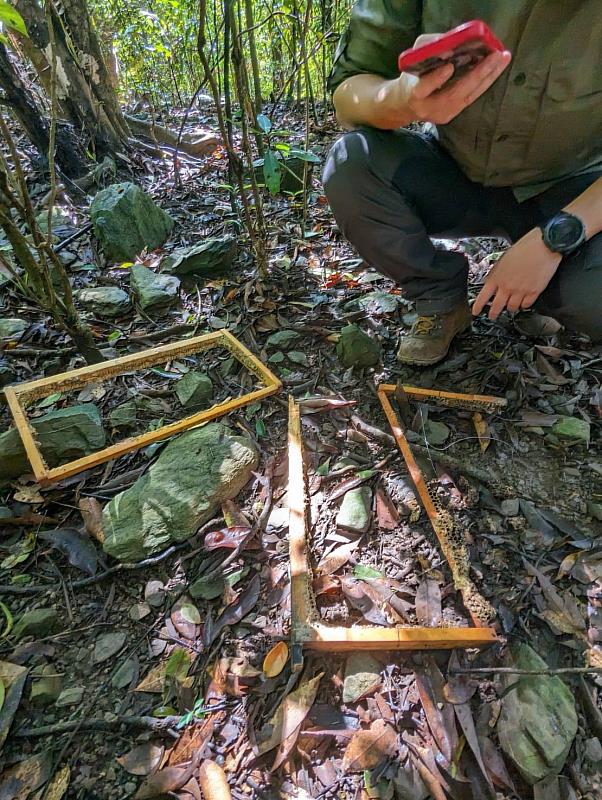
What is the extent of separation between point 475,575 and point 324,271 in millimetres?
1764

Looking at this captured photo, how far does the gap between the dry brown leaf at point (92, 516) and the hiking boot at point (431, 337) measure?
1242 millimetres

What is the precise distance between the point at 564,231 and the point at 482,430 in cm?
68

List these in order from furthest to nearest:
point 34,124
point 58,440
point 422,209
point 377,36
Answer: point 34,124 < point 422,209 < point 58,440 < point 377,36

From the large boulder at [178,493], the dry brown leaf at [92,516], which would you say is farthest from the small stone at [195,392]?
the dry brown leaf at [92,516]

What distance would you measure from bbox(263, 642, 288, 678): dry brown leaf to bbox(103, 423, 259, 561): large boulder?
0.44 m

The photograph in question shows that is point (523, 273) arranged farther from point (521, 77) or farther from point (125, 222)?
point (125, 222)

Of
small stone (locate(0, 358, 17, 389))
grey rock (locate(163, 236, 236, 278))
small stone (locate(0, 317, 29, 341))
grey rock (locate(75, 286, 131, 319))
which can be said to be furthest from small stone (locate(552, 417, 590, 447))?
small stone (locate(0, 317, 29, 341))

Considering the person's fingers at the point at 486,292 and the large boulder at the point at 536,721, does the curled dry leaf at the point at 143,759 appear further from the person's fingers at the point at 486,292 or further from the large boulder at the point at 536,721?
the person's fingers at the point at 486,292

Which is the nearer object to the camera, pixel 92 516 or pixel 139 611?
pixel 139 611

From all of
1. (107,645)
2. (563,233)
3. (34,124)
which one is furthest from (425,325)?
(34,124)

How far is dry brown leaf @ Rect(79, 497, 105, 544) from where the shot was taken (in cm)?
149

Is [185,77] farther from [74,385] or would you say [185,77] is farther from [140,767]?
[140,767]

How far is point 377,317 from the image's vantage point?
222 cm

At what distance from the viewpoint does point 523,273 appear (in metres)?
1.54
